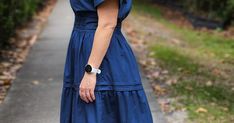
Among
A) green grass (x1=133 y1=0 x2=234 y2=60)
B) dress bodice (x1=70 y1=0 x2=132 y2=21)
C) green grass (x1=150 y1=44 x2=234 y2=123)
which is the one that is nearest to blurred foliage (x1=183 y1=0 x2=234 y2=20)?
green grass (x1=133 y1=0 x2=234 y2=60)

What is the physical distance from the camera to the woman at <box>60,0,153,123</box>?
11.4 feet

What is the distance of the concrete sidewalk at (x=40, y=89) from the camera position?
6125 mm

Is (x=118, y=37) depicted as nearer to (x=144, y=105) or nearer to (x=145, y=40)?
Result: (x=144, y=105)

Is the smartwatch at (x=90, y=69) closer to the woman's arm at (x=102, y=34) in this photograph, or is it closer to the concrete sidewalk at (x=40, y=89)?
the woman's arm at (x=102, y=34)

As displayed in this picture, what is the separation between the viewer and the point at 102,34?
346cm

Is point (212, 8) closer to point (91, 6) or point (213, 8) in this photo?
point (213, 8)


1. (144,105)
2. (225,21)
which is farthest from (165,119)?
(225,21)

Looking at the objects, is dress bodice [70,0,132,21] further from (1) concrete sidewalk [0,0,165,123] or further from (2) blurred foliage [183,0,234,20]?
(2) blurred foliage [183,0,234,20]

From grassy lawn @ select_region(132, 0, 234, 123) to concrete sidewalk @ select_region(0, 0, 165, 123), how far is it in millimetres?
442

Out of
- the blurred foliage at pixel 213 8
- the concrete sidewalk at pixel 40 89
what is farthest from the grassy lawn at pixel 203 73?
the blurred foliage at pixel 213 8

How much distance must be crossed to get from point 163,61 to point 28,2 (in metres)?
4.52

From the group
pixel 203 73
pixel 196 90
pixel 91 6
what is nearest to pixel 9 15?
pixel 203 73

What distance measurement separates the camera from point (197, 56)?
1014cm

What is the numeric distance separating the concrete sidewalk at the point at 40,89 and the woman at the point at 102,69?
233cm
